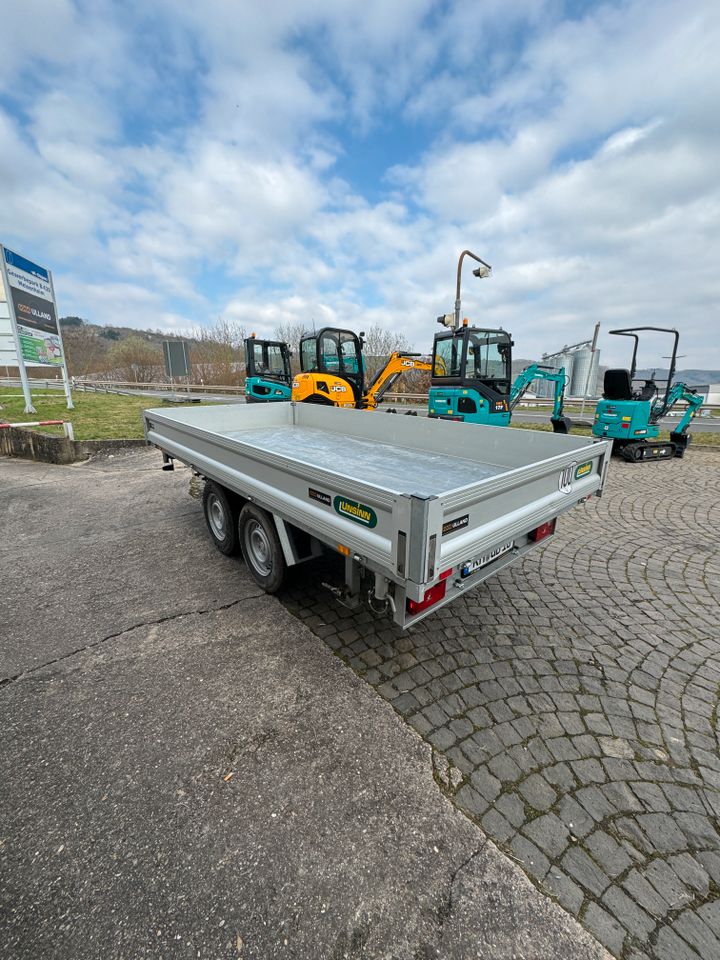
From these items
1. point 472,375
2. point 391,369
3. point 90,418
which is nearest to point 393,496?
point 472,375

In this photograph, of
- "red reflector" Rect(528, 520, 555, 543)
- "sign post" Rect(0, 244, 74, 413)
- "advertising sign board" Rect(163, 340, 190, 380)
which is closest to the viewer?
"red reflector" Rect(528, 520, 555, 543)

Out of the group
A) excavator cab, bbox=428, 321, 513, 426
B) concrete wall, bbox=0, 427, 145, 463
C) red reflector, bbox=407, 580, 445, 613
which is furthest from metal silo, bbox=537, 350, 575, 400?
concrete wall, bbox=0, 427, 145, 463

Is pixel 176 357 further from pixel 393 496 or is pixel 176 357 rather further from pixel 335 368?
pixel 393 496

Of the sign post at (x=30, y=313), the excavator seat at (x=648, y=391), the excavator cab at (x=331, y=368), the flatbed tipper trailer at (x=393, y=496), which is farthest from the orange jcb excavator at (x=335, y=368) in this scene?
the sign post at (x=30, y=313)

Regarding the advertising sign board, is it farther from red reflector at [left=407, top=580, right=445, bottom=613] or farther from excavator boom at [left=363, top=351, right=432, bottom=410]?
red reflector at [left=407, top=580, right=445, bottom=613]

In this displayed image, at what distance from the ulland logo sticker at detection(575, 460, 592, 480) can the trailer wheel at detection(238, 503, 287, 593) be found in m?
2.42

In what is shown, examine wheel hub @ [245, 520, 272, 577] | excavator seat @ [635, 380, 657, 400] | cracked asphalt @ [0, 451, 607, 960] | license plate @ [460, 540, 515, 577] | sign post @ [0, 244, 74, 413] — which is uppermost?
sign post @ [0, 244, 74, 413]

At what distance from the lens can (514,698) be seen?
254cm

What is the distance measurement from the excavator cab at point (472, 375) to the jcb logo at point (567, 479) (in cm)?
606

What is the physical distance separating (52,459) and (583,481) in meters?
10.1

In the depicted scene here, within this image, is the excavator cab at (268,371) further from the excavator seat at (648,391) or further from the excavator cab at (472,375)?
the excavator seat at (648,391)

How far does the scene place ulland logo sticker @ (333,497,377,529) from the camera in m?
2.16

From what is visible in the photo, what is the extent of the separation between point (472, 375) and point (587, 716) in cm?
757

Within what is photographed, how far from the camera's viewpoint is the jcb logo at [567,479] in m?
2.99
